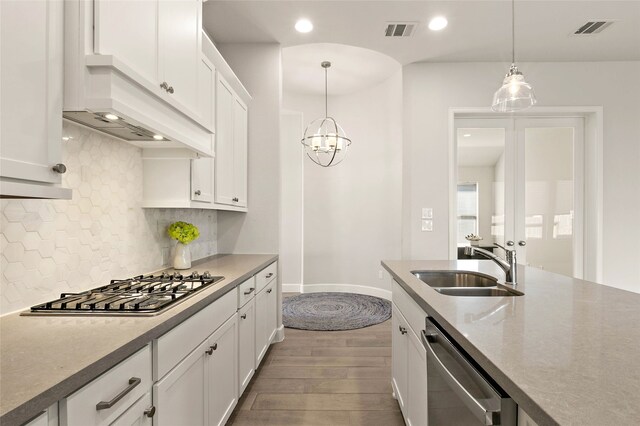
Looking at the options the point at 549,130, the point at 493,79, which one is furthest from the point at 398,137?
the point at 549,130

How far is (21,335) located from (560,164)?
4.90 meters

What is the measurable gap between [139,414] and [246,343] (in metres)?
1.29

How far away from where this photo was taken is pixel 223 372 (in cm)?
192

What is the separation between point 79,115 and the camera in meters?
1.33

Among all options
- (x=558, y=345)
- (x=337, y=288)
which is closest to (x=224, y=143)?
(x=558, y=345)

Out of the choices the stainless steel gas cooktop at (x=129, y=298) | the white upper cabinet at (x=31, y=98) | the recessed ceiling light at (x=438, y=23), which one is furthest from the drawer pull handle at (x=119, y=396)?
the recessed ceiling light at (x=438, y=23)

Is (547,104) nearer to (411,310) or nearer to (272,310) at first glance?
(411,310)

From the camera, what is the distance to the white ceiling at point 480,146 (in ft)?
13.9

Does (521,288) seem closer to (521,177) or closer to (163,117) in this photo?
(163,117)

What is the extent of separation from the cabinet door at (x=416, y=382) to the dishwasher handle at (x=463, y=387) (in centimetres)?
24

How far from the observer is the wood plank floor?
226cm

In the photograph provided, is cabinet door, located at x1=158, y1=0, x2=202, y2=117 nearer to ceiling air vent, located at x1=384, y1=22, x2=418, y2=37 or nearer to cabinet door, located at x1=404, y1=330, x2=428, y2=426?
cabinet door, located at x1=404, y1=330, x2=428, y2=426

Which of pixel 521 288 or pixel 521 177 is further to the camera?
pixel 521 177

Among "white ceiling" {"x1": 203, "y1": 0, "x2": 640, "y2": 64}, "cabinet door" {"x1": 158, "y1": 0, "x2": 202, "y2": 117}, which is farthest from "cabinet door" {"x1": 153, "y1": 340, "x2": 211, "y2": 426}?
"white ceiling" {"x1": 203, "y1": 0, "x2": 640, "y2": 64}
